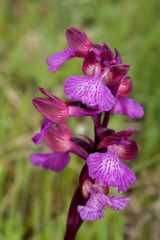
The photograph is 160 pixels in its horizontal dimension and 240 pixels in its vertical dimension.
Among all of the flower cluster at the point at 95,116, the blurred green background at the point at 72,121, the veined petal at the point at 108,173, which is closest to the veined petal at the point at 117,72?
the flower cluster at the point at 95,116

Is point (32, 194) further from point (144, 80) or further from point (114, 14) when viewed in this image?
point (114, 14)

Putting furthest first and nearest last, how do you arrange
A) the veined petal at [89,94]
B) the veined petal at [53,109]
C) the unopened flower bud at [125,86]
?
the unopened flower bud at [125,86], the veined petal at [53,109], the veined petal at [89,94]

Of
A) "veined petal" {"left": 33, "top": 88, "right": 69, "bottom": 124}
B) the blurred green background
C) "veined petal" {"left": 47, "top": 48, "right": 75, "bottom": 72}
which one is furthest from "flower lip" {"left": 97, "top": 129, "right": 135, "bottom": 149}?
the blurred green background

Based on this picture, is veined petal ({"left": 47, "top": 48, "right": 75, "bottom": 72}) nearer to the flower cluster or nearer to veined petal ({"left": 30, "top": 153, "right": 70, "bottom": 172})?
the flower cluster

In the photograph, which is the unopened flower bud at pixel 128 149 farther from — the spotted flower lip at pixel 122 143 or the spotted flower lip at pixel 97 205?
the spotted flower lip at pixel 97 205

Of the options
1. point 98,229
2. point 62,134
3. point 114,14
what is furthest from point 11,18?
point 62,134

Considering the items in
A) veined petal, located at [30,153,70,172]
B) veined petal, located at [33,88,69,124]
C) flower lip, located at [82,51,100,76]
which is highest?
flower lip, located at [82,51,100,76]
